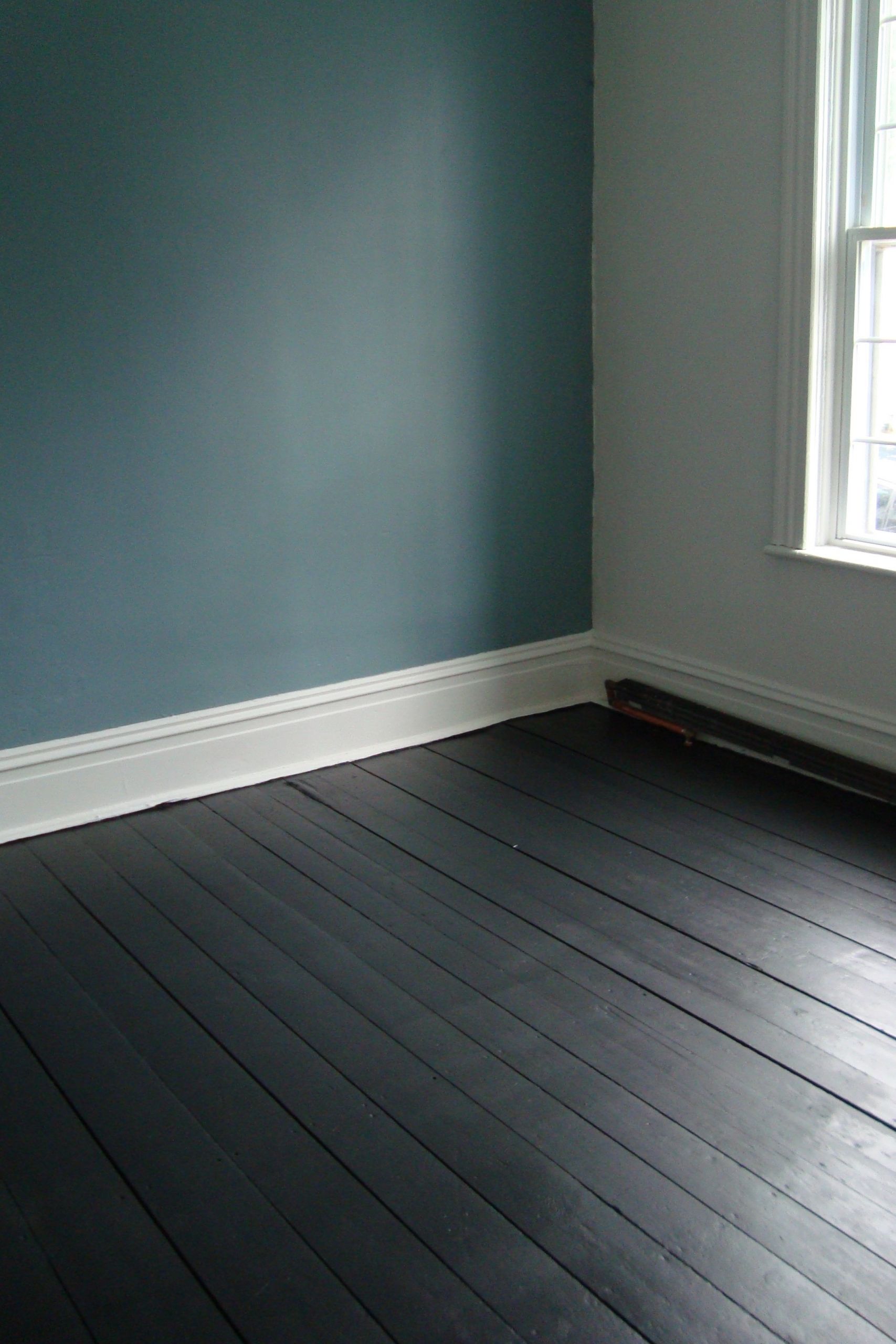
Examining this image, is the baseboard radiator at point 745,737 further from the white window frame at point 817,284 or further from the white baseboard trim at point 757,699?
the white window frame at point 817,284

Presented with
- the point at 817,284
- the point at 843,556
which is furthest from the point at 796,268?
the point at 843,556

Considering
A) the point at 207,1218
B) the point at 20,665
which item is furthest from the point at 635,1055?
the point at 20,665

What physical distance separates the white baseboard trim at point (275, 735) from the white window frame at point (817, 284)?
98cm

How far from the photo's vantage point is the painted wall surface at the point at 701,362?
347 centimetres

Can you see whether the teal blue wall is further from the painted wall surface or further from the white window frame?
the white window frame

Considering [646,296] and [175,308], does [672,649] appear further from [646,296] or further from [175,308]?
[175,308]

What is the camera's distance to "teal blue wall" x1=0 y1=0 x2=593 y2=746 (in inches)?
126

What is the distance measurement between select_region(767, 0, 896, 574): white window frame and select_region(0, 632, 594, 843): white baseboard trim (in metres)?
0.98

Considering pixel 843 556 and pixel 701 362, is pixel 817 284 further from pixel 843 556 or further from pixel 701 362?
pixel 843 556

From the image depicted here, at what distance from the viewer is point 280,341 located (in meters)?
3.54

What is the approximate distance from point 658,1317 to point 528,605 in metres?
2.70

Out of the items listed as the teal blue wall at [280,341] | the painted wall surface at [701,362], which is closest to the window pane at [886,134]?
the painted wall surface at [701,362]

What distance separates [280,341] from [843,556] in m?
1.64

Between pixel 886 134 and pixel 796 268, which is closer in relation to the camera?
pixel 886 134
